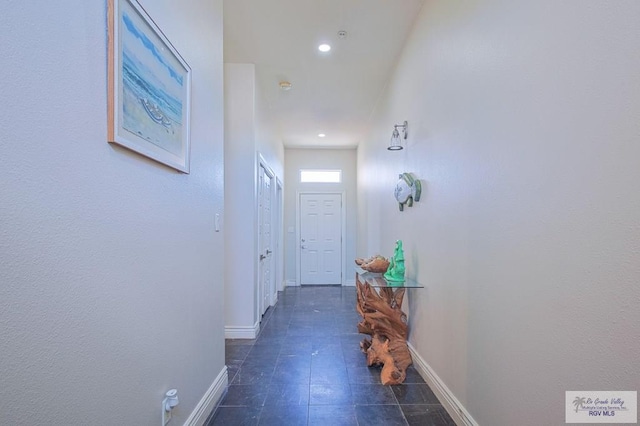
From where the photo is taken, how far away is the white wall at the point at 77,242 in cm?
68

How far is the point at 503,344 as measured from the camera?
4.41ft

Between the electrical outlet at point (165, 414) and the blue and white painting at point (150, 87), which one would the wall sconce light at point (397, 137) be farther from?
the electrical outlet at point (165, 414)

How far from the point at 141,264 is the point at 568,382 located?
150 cm

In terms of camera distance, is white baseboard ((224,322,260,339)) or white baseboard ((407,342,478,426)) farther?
white baseboard ((224,322,260,339))

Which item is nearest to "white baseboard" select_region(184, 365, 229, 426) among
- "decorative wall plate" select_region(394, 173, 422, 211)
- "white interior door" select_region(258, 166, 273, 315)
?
"white interior door" select_region(258, 166, 273, 315)

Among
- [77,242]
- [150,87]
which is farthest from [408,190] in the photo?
[77,242]

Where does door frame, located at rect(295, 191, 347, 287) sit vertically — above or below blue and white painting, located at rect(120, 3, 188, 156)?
below

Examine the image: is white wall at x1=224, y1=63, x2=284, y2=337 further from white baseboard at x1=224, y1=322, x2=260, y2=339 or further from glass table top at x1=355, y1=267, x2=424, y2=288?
glass table top at x1=355, y1=267, x2=424, y2=288

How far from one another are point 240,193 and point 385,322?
6.14 ft

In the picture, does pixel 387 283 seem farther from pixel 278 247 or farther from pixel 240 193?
pixel 278 247

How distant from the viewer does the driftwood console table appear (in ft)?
8.07

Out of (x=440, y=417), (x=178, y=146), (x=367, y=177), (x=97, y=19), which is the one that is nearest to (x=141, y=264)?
(x=178, y=146)

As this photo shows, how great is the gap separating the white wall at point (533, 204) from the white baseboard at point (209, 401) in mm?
1442

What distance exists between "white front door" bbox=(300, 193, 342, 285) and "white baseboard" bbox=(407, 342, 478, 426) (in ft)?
12.7
